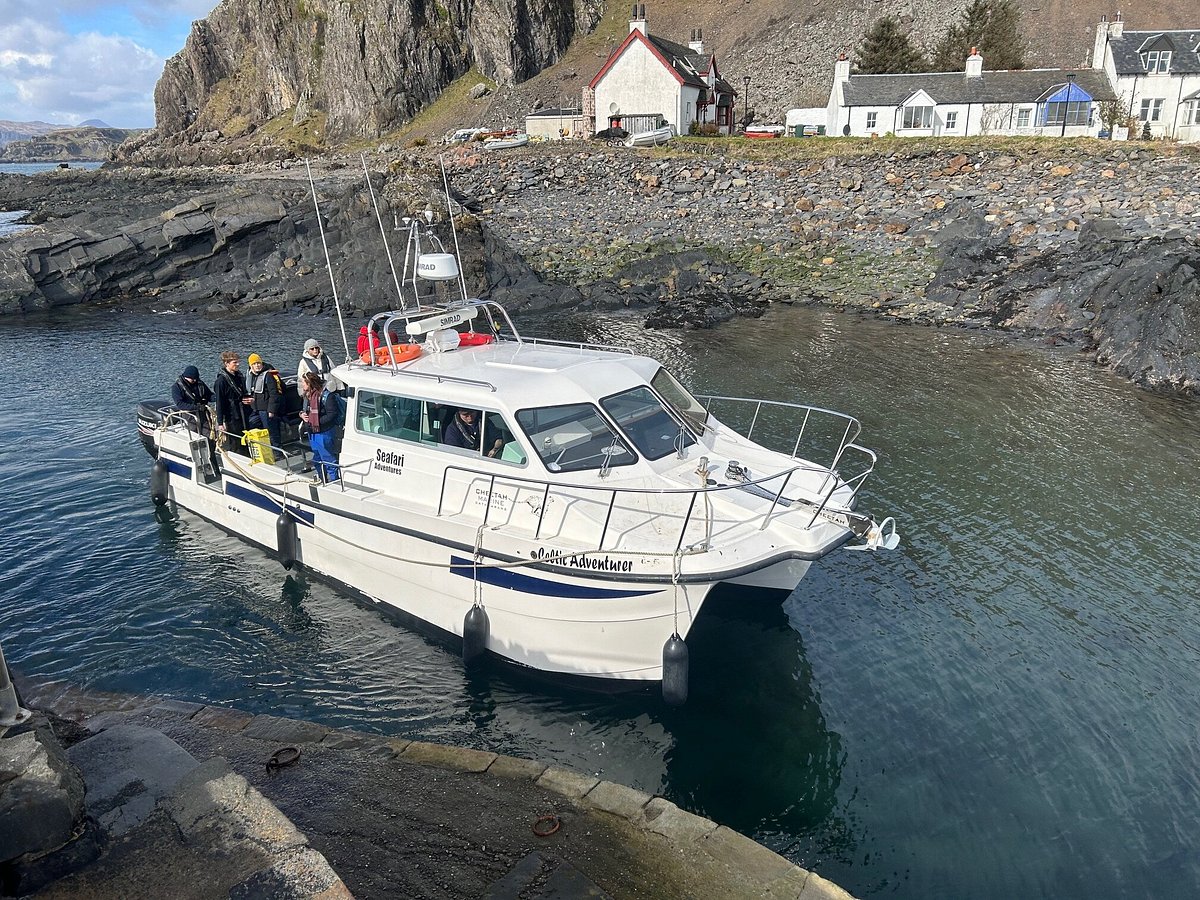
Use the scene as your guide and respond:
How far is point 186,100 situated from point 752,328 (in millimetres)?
129906

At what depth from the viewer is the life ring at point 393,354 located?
1153cm

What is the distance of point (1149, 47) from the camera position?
4691cm

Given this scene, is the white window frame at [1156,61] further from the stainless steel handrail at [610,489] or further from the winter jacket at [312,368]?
the winter jacket at [312,368]

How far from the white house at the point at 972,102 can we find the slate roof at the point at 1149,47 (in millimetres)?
1297

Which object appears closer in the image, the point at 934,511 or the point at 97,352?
the point at 934,511

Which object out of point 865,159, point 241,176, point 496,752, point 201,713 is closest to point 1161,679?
point 496,752

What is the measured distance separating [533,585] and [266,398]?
6274 mm

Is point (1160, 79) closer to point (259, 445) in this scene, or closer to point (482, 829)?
point (259, 445)

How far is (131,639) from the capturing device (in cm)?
1072

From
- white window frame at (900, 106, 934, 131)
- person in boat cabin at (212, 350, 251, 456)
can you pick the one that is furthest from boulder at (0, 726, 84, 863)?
white window frame at (900, 106, 934, 131)

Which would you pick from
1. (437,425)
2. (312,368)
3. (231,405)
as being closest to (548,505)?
(437,425)

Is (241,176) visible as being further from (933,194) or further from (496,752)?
(496,752)

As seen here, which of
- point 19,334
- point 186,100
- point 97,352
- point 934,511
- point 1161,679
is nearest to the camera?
point 1161,679

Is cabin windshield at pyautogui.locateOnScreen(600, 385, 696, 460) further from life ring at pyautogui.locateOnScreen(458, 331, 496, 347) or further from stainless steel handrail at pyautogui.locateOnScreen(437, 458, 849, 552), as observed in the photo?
life ring at pyautogui.locateOnScreen(458, 331, 496, 347)
